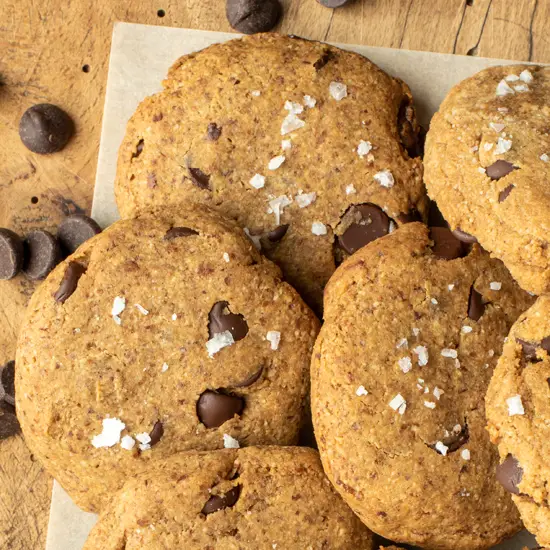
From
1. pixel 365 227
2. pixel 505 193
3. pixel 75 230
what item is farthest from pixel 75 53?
pixel 505 193

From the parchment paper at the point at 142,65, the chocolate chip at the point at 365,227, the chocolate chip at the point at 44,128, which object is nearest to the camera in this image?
the chocolate chip at the point at 365,227

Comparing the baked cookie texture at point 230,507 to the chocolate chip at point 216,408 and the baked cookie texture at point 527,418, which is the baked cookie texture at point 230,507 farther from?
the baked cookie texture at point 527,418

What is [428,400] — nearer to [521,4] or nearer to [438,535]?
[438,535]

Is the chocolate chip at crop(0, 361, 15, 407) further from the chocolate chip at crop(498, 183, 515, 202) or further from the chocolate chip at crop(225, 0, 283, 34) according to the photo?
the chocolate chip at crop(498, 183, 515, 202)

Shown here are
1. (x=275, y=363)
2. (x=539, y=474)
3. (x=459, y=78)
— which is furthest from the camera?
(x=459, y=78)

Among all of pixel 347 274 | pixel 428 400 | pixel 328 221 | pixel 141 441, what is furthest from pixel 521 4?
pixel 141 441

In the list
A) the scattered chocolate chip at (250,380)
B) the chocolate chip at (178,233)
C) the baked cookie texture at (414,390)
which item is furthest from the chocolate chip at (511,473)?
the chocolate chip at (178,233)

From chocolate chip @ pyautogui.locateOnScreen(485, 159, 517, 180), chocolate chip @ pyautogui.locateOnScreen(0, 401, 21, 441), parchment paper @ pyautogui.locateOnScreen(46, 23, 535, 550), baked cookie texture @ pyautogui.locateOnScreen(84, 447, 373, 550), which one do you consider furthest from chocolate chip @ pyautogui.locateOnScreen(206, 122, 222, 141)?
chocolate chip @ pyautogui.locateOnScreen(0, 401, 21, 441)
